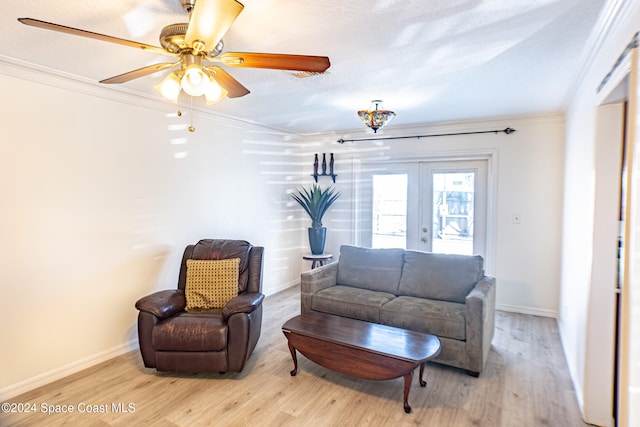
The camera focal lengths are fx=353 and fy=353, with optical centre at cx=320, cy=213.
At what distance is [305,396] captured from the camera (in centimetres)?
259

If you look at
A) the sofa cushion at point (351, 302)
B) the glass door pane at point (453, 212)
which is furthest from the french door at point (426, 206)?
the sofa cushion at point (351, 302)

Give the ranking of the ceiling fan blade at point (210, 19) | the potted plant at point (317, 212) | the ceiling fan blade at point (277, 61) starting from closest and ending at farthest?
the ceiling fan blade at point (210, 19)
the ceiling fan blade at point (277, 61)
the potted plant at point (317, 212)

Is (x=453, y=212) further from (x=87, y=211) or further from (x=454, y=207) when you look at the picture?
(x=87, y=211)

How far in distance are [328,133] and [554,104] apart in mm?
3003

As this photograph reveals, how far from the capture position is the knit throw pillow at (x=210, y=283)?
3.14 metres

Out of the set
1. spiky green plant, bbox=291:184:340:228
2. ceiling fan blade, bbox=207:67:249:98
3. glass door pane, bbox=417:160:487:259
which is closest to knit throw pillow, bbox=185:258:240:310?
ceiling fan blade, bbox=207:67:249:98

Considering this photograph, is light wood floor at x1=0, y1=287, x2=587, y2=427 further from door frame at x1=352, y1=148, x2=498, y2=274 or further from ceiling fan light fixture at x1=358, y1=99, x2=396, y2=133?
ceiling fan light fixture at x1=358, y1=99, x2=396, y2=133

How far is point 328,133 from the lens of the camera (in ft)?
18.4

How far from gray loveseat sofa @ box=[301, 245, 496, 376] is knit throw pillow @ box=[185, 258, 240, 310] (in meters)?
0.76

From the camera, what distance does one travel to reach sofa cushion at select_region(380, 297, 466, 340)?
2846mm

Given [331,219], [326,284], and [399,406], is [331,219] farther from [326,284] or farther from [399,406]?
[399,406]

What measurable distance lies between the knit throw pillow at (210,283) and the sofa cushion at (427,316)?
1394mm

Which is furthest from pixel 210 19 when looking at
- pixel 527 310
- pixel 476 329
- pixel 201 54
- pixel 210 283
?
pixel 527 310

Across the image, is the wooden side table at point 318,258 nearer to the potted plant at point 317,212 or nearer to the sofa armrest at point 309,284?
the potted plant at point 317,212
